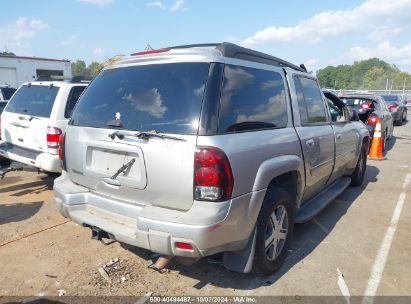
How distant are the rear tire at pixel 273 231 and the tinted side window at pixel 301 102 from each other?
93 cm

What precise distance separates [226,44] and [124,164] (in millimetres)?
1311

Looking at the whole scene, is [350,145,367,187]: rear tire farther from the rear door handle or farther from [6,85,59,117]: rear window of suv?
[6,85,59,117]: rear window of suv

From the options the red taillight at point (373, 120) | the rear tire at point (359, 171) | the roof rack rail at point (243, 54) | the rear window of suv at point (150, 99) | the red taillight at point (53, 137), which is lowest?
the rear tire at point (359, 171)

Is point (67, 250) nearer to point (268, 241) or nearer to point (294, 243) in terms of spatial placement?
point (268, 241)

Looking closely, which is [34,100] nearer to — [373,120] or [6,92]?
[373,120]

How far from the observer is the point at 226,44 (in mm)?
3002

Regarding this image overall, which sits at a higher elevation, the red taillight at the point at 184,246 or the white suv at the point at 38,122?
the white suv at the point at 38,122

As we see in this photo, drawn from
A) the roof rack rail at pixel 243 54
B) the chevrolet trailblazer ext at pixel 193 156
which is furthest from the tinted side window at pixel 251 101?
the roof rack rail at pixel 243 54

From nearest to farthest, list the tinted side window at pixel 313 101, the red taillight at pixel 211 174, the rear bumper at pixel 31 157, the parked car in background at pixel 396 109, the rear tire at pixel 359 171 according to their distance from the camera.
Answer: the red taillight at pixel 211 174
the tinted side window at pixel 313 101
the rear bumper at pixel 31 157
the rear tire at pixel 359 171
the parked car in background at pixel 396 109

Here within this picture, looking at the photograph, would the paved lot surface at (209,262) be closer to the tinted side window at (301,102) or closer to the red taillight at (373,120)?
the tinted side window at (301,102)

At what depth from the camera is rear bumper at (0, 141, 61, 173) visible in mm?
5176

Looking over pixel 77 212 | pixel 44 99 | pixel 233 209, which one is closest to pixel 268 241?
pixel 233 209

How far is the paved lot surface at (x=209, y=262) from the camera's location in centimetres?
314

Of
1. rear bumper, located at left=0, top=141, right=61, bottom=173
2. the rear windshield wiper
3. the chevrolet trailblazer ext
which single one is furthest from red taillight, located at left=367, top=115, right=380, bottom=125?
the rear windshield wiper
